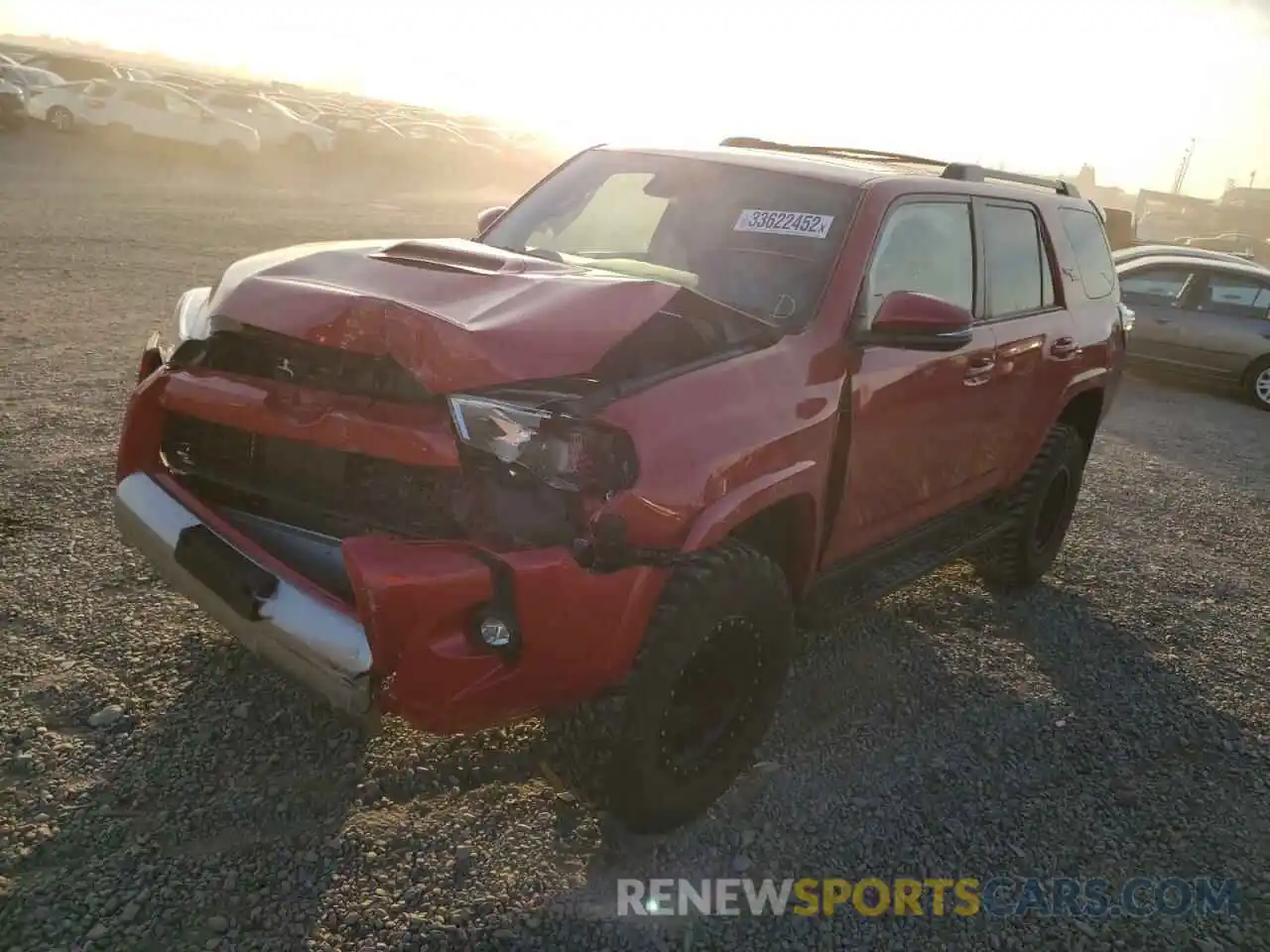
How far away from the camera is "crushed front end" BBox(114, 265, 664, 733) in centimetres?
→ 230

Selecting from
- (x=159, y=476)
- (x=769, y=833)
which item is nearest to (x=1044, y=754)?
(x=769, y=833)

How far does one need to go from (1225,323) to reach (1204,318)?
235 millimetres

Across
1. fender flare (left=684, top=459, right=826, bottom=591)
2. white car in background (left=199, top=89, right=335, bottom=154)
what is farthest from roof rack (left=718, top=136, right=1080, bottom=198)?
white car in background (left=199, top=89, right=335, bottom=154)

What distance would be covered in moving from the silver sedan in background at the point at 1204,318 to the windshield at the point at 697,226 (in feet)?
30.9

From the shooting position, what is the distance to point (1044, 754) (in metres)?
3.68

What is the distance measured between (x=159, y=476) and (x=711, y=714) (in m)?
1.82

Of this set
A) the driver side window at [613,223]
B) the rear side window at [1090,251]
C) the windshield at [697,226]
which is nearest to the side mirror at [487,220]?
the windshield at [697,226]

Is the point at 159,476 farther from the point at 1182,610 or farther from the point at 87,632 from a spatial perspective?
the point at 1182,610

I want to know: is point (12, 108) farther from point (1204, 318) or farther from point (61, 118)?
point (1204, 318)

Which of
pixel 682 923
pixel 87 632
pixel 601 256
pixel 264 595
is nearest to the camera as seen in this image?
pixel 264 595

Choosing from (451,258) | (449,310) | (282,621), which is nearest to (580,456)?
(449,310)

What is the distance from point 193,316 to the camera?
10.1ft

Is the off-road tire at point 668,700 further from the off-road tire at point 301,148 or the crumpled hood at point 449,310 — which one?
the off-road tire at point 301,148

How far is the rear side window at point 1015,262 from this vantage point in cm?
412
